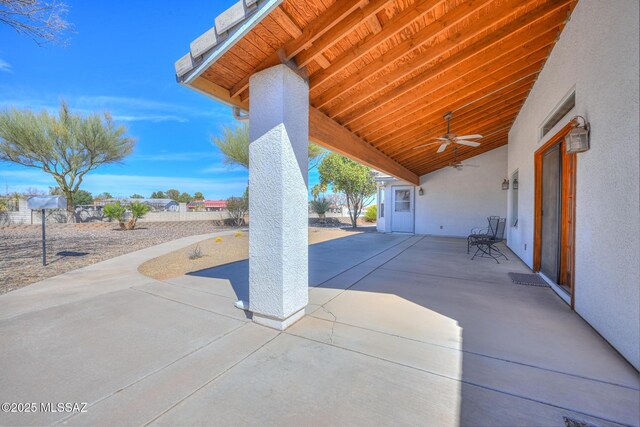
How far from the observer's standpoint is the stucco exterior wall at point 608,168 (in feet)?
6.57

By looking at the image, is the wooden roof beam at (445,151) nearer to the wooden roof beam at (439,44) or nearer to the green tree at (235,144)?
the wooden roof beam at (439,44)

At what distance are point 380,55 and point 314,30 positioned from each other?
1173 mm

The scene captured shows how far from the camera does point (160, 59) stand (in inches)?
380

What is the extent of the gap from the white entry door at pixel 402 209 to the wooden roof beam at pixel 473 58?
8.10 metres

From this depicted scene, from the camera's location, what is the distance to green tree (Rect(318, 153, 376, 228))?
49.0 ft

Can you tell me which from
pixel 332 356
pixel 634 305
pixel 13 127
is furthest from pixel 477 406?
pixel 13 127

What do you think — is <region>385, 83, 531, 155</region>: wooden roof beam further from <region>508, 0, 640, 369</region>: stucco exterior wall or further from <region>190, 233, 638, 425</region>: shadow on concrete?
<region>190, 233, 638, 425</region>: shadow on concrete

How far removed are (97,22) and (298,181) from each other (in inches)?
309

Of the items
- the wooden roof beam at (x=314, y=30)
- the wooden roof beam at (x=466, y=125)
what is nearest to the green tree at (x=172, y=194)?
the wooden roof beam at (x=466, y=125)

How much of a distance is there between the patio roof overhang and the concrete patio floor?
268 cm

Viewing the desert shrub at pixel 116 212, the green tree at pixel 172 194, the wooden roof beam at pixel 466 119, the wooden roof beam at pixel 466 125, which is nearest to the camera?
the wooden roof beam at pixel 466 119

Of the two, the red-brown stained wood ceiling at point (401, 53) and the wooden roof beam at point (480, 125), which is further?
the wooden roof beam at point (480, 125)

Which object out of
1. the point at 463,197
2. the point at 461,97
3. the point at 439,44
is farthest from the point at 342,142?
the point at 463,197

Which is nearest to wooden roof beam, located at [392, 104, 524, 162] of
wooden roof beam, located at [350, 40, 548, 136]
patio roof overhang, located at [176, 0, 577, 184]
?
patio roof overhang, located at [176, 0, 577, 184]
